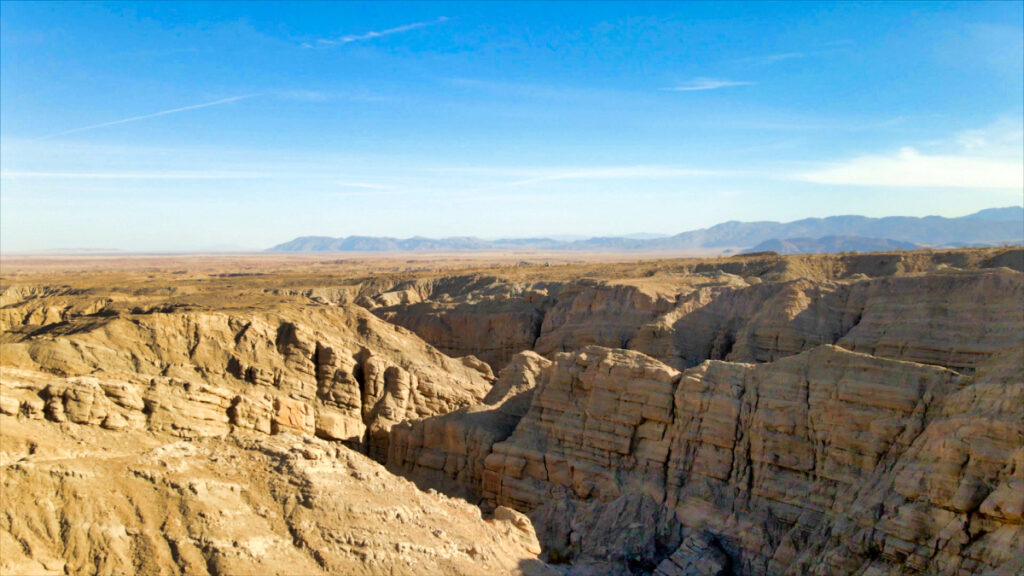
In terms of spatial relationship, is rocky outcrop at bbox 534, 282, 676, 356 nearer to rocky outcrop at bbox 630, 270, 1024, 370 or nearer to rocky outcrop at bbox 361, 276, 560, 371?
rocky outcrop at bbox 630, 270, 1024, 370

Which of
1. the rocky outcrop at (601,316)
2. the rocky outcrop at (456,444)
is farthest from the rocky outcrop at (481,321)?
the rocky outcrop at (456,444)

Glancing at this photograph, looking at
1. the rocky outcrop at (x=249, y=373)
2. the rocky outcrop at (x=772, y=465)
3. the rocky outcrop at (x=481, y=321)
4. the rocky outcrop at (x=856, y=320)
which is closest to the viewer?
the rocky outcrop at (x=772, y=465)

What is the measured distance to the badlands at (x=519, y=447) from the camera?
17406mm

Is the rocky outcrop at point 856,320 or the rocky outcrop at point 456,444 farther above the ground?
the rocky outcrop at point 856,320

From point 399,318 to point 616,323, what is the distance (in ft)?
68.1

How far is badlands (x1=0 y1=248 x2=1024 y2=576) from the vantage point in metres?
17.4

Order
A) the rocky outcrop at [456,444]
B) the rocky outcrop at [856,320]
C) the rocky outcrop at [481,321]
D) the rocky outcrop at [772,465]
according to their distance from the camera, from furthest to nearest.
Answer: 1. the rocky outcrop at [481,321]
2. the rocky outcrop at [856,320]
3. the rocky outcrop at [456,444]
4. the rocky outcrop at [772,465]

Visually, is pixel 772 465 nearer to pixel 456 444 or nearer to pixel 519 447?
pixel 519 447

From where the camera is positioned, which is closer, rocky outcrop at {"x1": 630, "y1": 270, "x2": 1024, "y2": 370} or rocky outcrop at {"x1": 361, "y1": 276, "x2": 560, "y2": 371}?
rocky outcrop at {"x1": 630, "y1": 270, "x2": 1024, "y2": 370}

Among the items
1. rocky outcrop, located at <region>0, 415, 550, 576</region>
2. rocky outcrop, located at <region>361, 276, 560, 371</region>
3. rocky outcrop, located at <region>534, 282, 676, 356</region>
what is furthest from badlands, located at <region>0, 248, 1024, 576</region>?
rocky outcrop, located at <region>361, 276, 560, 371</region>

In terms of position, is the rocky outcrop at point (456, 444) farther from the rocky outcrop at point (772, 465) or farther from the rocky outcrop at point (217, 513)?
the rocky outcrop at point (217, 513)

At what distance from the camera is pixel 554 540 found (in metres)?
26.0

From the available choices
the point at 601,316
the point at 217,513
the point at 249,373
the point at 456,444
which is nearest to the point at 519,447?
the point at 456,444

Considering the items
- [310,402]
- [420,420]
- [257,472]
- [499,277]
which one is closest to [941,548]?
[257,472]
